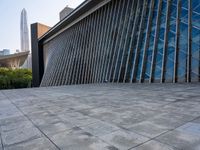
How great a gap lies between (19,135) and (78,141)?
112cm

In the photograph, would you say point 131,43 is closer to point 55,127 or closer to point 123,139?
point 55,127

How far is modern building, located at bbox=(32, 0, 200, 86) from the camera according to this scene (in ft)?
40.1

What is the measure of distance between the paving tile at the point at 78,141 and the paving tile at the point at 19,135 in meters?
0.40

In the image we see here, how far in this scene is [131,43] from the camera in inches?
640

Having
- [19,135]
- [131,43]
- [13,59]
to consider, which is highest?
[13,59]

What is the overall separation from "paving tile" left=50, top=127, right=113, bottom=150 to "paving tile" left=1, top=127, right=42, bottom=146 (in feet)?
1.30

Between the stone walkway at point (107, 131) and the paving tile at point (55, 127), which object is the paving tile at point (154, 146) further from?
the paving tile at point (55, 127)

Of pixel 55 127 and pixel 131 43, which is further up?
pixel 131 43

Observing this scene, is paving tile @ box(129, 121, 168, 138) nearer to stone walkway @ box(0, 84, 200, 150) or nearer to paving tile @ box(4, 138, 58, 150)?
stone walkway @ box(0, 84, 200, 150)

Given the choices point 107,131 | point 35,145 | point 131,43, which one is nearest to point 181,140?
point 107,131

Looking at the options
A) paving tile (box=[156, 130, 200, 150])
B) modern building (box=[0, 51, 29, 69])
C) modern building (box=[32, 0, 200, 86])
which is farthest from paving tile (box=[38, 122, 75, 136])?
modern building (box=[0, 51, 29, 69])

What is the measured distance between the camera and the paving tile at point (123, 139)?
244 centimetres

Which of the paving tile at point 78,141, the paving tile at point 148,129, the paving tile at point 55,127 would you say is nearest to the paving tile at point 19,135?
the paving tile at point 55,127

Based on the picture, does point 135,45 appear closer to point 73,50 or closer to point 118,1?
point 118,1
